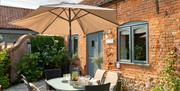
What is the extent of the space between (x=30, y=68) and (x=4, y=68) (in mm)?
1755

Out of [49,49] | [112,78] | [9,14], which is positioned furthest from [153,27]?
[9,14]

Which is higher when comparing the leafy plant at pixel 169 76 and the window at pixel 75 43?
the window at pixel 75 43

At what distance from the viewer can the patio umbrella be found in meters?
6.82

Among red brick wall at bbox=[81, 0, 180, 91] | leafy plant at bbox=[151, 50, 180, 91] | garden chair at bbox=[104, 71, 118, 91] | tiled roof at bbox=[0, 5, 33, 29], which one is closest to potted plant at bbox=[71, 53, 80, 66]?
red brick wall at bbox=[81, 0, 180, 91]

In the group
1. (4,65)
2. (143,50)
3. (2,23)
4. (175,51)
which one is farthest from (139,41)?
(2,23)

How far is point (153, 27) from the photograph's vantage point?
28.3ft

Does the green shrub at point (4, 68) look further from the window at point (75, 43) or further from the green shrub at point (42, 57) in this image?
the window at point (75, 43)

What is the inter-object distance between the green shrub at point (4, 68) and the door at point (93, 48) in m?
3.67

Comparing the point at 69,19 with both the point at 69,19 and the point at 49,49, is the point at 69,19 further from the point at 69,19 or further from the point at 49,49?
the point at 49,49

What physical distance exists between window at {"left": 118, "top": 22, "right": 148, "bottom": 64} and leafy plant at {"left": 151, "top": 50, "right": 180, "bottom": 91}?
1248mm

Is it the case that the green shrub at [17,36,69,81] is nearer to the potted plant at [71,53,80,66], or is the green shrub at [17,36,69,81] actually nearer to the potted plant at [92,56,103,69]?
the potted plant at [71,53,80,66]

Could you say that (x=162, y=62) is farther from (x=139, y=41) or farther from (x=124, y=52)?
(x=124, y=52)

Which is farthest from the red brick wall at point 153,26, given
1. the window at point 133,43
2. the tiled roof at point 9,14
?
the tiled roof at point 9,14

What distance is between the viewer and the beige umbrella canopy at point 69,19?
6.82m
